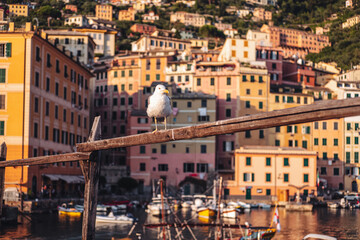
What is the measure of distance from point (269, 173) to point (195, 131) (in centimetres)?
7029

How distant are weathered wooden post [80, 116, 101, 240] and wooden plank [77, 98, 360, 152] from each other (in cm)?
112

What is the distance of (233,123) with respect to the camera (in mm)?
9227

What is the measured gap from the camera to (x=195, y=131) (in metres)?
9.84

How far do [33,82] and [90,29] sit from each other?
84.8m

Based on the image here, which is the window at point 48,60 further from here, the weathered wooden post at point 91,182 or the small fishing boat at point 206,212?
the weathered wooden post at point 91,182

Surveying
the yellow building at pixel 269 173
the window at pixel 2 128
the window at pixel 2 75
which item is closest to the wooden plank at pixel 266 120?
the window at pixel 2 128

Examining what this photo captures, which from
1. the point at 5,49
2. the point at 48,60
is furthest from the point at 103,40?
the point at 5,49

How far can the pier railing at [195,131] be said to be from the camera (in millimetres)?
7918

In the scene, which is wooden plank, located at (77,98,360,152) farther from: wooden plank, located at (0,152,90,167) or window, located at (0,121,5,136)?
window, located at (0,121,5,136)

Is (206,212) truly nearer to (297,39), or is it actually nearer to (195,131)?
(195,131)

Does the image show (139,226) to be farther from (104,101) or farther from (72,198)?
(104,101)

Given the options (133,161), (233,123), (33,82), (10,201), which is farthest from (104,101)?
(233,123)

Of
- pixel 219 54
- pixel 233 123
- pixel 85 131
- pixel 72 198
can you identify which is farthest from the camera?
pixel 219 54

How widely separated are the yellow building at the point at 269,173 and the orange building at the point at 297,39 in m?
102
